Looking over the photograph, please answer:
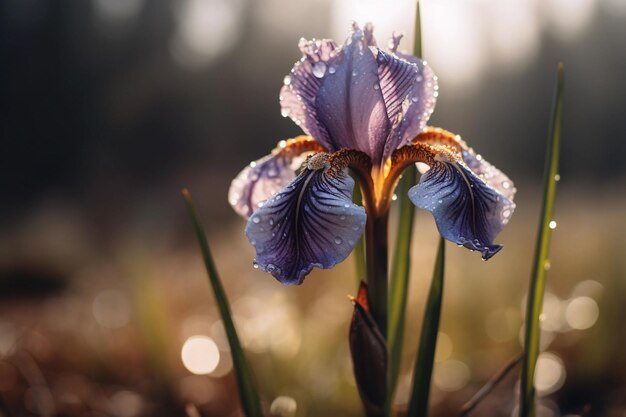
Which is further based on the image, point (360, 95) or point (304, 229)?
point (360, 95)

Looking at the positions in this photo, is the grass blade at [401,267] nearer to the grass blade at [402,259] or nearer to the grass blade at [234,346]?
the grass blade at [402,259]

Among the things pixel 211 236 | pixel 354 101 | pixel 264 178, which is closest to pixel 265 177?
pixel 264 178

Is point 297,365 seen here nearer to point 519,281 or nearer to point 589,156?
point 519,281

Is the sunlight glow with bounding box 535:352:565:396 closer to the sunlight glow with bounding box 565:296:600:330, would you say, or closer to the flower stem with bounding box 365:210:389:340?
the sunlight glow with bounding box 565:296:600:330

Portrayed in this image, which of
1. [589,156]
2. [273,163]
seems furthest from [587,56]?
[273,163]

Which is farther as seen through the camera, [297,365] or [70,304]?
[70,304]

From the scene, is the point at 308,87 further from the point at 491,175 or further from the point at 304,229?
the point at 491,175

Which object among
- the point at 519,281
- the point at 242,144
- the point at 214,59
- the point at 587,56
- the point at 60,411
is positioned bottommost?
the point at 519,281

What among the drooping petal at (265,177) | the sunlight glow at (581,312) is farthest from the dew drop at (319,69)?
the sunlight glow at (581,312)
